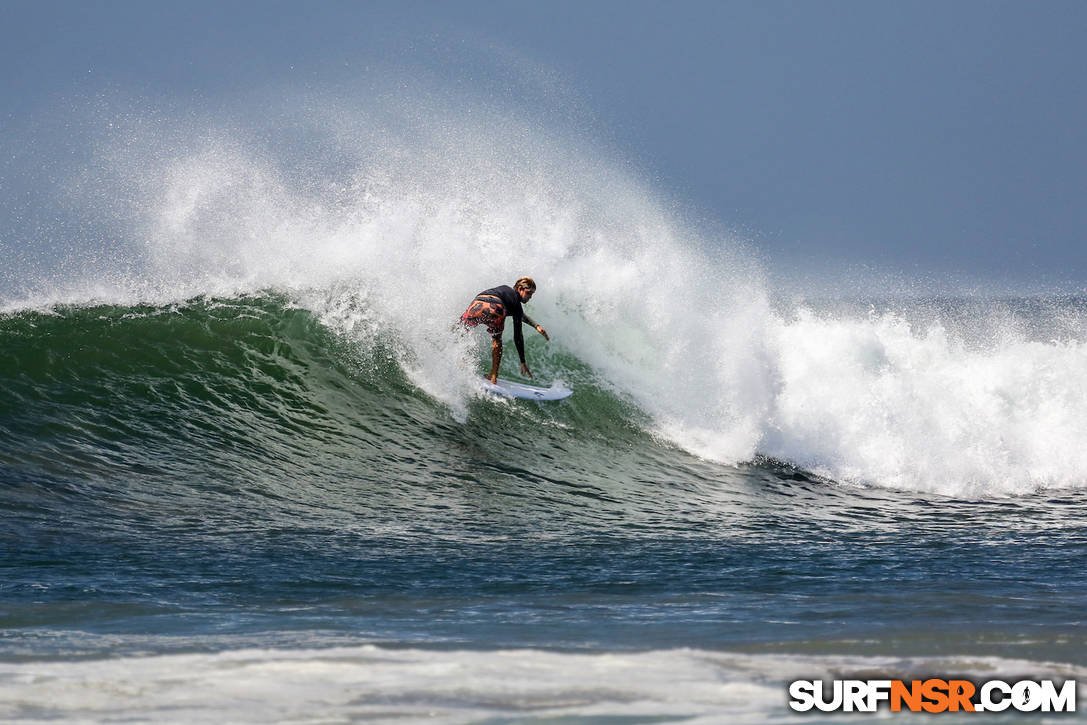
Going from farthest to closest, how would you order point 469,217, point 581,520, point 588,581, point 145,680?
1. point 469,217
2. point 581,520
3. point 588,581
4. point 145,680

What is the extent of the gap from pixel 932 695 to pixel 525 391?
7765 millimetres

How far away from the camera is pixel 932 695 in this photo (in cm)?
380

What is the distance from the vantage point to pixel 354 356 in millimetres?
11664

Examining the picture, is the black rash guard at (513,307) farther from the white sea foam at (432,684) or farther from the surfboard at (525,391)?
the white sea foam at (432,684)

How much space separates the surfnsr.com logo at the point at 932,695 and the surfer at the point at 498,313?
7.28 metres

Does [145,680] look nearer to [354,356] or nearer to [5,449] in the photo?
[5,449]

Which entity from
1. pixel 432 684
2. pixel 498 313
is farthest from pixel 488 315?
pixel 432 684

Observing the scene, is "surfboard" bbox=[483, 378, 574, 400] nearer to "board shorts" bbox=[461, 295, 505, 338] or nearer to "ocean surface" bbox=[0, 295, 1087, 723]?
"ocean surface" bbox=[0, 295, 1087, 723]

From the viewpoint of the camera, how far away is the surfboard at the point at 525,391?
1105cm

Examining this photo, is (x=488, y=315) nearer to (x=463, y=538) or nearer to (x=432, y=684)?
(x=463, y=538)

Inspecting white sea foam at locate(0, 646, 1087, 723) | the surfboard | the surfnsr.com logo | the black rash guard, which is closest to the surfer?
the black rash guard

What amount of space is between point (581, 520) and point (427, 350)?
3.94 m

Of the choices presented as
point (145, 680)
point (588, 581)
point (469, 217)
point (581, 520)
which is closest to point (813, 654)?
point (588, 581)

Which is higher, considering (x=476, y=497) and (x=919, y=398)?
(x=919, y=398)
